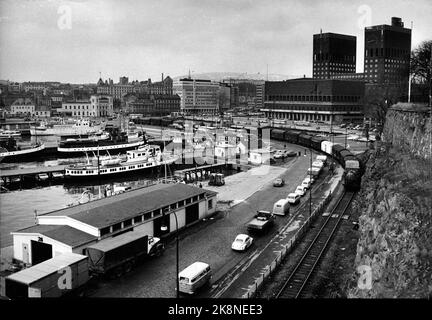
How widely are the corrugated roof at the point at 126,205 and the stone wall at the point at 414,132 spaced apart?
7.45m

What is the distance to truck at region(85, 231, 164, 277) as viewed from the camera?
11.4m

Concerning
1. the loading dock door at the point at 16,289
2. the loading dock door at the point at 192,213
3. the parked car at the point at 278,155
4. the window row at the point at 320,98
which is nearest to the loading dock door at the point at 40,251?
the loading dock door at the point at 16,289

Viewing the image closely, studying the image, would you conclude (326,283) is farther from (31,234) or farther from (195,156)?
(195,156)

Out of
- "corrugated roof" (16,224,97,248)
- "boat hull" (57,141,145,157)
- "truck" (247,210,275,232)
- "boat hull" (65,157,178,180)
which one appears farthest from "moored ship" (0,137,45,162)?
"truck" (247,210,275,232)

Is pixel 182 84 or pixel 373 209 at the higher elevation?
pixel 182 84

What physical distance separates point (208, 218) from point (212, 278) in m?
5.73

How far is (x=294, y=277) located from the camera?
11203 mm

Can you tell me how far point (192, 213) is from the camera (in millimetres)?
16531

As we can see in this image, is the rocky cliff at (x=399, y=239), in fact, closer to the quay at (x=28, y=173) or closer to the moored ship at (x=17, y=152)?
the quay at (x=28, y=173)

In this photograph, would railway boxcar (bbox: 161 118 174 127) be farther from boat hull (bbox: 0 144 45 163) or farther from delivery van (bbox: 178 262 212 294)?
delivery van (bbox: 178 262 212 294)

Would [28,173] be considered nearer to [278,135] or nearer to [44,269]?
[44,269]

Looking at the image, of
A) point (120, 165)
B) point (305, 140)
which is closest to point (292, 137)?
point (305, 140)

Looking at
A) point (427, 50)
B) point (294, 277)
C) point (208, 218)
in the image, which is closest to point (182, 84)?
point (427, 50)
